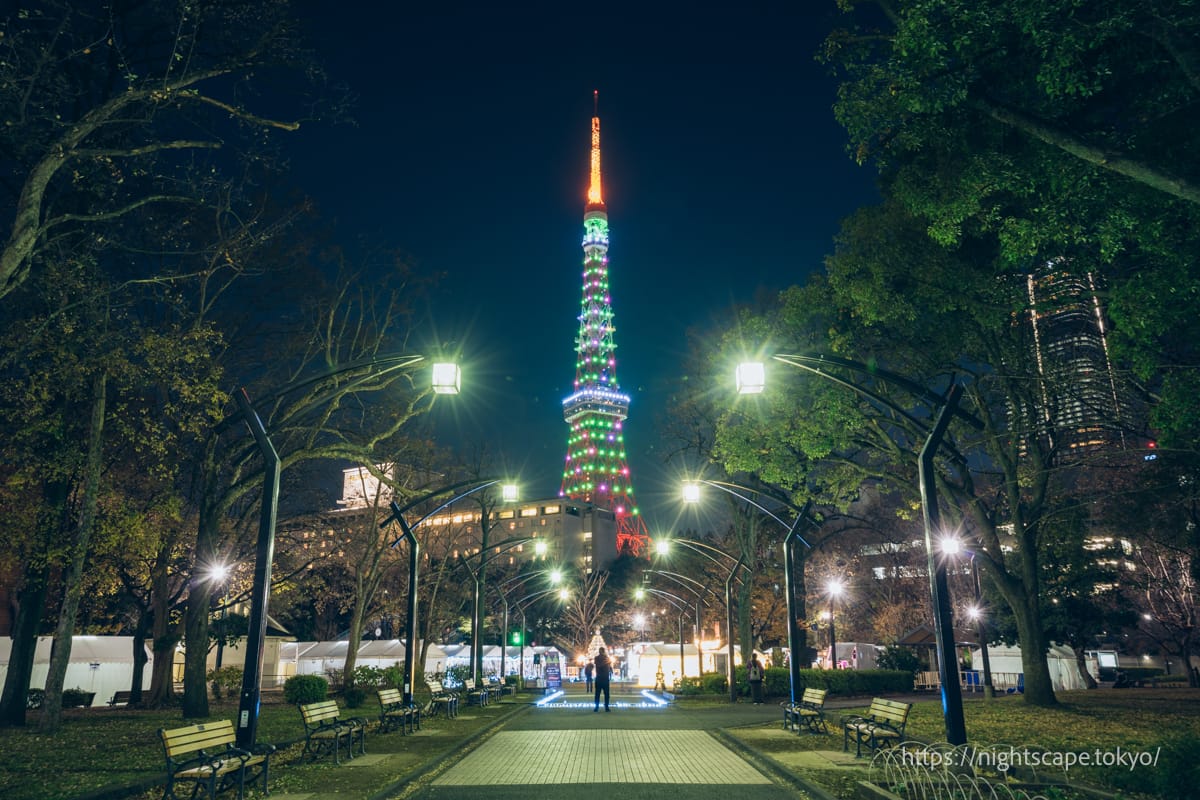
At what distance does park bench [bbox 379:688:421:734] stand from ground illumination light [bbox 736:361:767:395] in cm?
1159

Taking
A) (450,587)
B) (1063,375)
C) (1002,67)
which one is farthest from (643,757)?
(450,587)

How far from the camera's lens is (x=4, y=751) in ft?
48.3

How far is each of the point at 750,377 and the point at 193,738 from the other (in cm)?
947

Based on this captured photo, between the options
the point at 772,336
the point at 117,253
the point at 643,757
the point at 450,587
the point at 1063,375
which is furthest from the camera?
the point at 450,587

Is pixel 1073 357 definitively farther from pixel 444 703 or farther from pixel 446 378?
pixel 444 703

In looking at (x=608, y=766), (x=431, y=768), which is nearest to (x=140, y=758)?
(x=431, y=768)

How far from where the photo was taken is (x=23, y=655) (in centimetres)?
2034

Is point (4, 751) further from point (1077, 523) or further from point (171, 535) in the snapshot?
point (1077, 523)

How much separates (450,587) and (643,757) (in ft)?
136

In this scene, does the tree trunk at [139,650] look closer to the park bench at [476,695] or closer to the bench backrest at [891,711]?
the park bench at [476,695]

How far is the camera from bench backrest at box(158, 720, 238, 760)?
377 inches

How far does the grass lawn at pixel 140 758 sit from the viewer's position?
10810 mm

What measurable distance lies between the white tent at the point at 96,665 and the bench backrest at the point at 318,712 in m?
25.0

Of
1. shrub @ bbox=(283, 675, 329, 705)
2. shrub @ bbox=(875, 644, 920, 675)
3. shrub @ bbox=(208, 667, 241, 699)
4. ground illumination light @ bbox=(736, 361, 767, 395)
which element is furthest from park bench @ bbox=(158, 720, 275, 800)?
shrub @ bbox=(875, 644, 920, 675)
